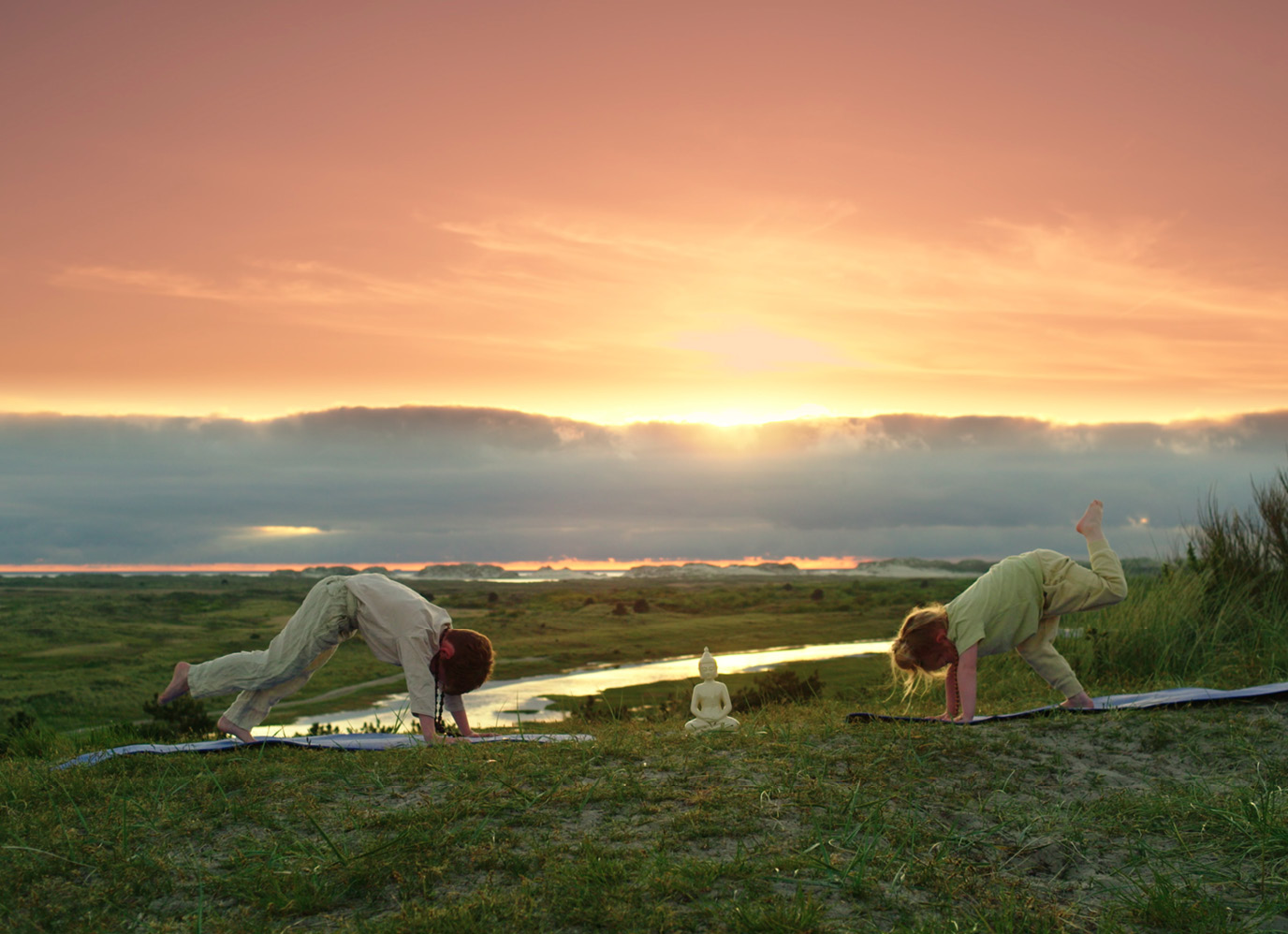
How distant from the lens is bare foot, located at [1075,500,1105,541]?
7566 millimetres

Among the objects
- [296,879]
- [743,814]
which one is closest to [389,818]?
[296,879]

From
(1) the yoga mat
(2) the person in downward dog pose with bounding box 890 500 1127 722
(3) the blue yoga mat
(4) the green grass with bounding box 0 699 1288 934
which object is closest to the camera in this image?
(4) the green grass with bounding box 0 699 1288 934

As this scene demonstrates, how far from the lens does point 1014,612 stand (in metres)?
7.34

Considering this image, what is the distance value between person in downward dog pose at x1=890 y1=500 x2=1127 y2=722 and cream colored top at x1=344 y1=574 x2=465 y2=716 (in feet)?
12.5

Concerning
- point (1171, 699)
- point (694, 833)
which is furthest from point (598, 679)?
point (694, 833)

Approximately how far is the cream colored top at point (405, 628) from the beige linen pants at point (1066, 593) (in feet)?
16.2

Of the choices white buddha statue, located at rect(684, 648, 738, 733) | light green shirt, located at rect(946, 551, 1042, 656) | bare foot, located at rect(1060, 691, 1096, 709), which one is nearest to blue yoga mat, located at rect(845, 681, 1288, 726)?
bare foot, located at rect(1060, 691, 1096, 709)

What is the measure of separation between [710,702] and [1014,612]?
265 centimetres

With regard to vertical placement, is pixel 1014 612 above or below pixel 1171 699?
above

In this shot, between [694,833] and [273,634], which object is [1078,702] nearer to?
[694,833]

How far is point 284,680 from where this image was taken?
730 cm

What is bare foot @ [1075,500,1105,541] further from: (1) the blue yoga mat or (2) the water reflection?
(2) the water reflection

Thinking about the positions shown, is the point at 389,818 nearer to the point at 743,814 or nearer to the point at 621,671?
the point at 743,814

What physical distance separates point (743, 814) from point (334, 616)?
159 inches
